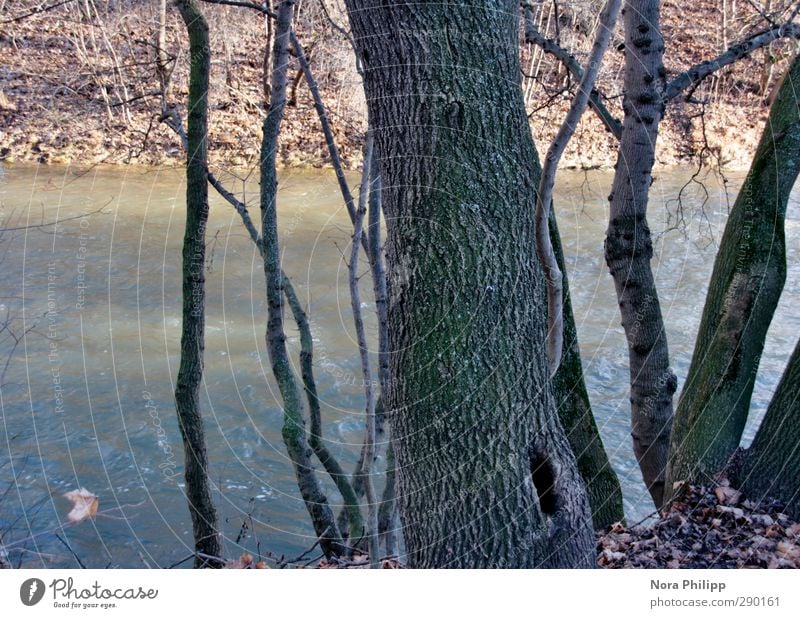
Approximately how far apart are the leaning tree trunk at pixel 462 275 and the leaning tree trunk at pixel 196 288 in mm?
1746

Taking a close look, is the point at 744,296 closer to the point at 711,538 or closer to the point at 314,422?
the point at 711,538

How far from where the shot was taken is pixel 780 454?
3.91m

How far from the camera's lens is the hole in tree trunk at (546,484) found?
2775 mm

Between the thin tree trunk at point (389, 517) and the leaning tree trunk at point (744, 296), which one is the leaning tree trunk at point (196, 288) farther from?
the leaning tree trunk at point (744, 296)

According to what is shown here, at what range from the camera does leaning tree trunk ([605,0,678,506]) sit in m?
4.57

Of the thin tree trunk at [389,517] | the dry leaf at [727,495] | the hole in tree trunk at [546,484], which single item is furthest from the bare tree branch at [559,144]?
the thin tree trunk at [389,517]

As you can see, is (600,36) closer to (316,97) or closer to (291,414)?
(316,97)

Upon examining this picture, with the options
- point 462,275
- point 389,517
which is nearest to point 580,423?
point 389,517

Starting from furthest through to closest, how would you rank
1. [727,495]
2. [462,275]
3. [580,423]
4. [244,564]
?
1. [244,564]
2. [580,423]
3. [727,495]
4. [462,275]

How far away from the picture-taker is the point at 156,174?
40.2 ft

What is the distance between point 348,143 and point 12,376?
17.2 ft

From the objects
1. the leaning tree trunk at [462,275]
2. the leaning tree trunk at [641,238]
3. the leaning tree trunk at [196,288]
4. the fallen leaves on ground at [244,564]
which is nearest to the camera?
the leaning tree trunk at [462,275]

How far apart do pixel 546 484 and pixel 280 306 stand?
7.43ft
